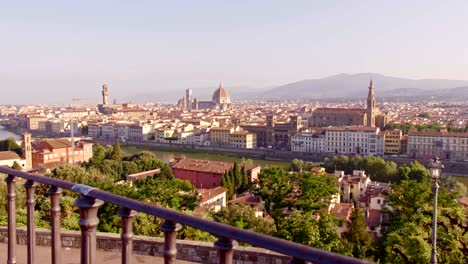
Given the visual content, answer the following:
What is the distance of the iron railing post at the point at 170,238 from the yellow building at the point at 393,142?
41.9 m

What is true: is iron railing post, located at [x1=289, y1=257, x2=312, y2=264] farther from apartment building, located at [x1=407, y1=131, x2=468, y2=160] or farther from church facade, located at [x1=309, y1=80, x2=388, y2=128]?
church facade, located at [x1=309, y1=80, x2=388, y2=128]

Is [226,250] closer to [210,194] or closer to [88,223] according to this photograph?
[88,223]

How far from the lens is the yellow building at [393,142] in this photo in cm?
4044

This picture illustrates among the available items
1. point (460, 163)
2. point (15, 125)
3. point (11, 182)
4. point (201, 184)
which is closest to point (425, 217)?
point (11, 182)

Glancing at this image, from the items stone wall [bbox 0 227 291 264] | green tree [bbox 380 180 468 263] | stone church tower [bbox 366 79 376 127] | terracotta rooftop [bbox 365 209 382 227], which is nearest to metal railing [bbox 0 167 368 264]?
stone wall [bbox 0 227 291 264]

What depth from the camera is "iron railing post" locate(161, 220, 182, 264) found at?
124cm

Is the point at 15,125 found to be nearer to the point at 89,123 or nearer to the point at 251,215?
the point at 89,123

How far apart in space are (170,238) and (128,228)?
214mm

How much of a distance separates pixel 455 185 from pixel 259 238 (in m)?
24.6

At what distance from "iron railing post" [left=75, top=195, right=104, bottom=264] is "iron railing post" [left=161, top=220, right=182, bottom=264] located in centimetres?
34

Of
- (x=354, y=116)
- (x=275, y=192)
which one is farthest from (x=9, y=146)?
(x=354, y=116)

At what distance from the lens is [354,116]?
60.3 m

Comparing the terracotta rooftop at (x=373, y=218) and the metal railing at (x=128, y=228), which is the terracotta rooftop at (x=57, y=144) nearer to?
the terracotta rooftop at (x=373, y=218)

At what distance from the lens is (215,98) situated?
12206 centimetres
